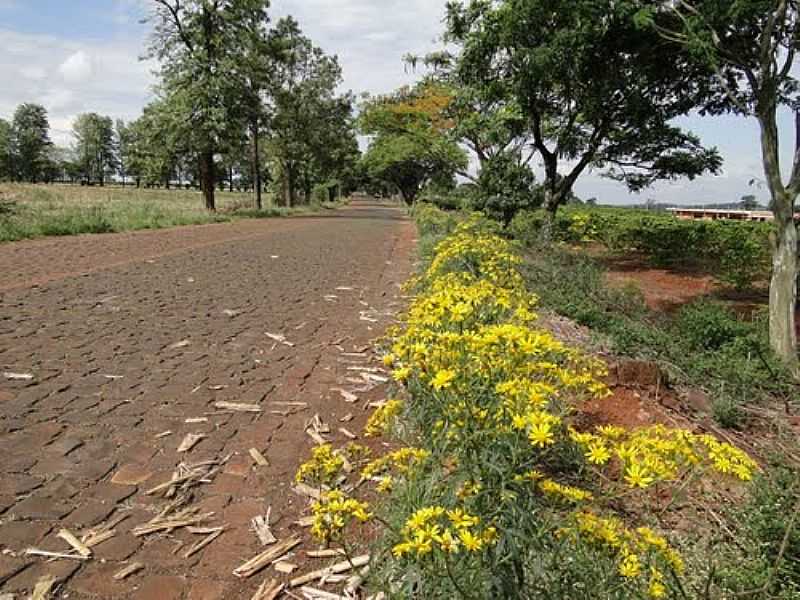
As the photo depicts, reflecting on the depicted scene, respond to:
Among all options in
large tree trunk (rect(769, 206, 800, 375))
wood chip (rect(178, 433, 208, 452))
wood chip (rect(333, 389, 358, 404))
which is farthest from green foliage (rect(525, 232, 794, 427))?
wood chip (rect(178, 433, 208, 452))

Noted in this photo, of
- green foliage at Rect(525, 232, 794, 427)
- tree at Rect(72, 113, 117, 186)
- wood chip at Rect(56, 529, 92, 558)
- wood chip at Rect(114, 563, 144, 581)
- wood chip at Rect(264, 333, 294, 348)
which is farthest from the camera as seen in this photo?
tree at Rect(72, 113, 117, 186)

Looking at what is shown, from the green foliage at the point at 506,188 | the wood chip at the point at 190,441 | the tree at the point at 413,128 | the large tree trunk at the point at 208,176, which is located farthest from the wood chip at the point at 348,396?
the large tree trunk at the point at 208,176

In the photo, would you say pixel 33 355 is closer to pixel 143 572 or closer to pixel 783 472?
pixel 143 572

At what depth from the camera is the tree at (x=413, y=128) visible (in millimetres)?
30109

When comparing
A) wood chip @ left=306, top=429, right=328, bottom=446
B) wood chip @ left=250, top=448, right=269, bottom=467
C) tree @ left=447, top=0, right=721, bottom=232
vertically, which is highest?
tree @ left=447, top=0, right=721, bottom=232

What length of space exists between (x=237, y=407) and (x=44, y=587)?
6.36ft

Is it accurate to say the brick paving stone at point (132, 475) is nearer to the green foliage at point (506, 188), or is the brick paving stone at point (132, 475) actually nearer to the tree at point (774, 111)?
the tree at point (774, 111)

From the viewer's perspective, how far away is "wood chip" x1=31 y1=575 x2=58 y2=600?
7.24 ft

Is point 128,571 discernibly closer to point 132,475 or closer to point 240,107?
point 132,475

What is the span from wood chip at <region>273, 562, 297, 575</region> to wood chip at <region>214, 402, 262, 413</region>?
1726 mm

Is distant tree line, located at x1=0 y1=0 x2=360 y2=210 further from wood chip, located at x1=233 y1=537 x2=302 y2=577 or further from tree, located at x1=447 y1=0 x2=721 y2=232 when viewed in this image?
wood chip, located at x1=233 y1=537 x2=302 y2=577

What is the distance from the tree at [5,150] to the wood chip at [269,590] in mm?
88203

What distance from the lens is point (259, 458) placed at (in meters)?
3.41

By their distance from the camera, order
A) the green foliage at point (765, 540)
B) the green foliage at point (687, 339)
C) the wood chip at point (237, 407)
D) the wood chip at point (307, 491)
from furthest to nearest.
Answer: the green foliage at point (687, 339), the wood chip at point (237, 407), the wood chip at point (307, 491), the green foliage at point (765, 540)
